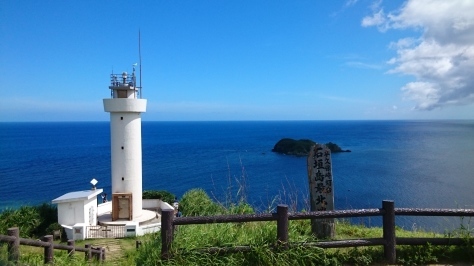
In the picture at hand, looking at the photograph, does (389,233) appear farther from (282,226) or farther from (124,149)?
(124,149)

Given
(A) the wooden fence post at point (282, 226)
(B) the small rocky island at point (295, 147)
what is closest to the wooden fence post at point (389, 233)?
(A) the wooden fence post at point (282, 226)

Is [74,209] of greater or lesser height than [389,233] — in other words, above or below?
below

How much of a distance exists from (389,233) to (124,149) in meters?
10.4

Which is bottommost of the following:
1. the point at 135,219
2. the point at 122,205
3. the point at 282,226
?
the point at 135,219

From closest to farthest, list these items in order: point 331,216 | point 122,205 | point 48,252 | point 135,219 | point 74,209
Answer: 1. point 331,216
2. point 48,252
3. point 74,209
4. point 122,205
5. point 135,219

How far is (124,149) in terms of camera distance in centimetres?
1210

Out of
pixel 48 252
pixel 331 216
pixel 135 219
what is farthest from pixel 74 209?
pixel 331 216

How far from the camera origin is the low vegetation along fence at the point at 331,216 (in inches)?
127

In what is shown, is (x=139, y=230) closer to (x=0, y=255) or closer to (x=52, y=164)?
(x=0, y=255)

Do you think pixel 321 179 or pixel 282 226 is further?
pixel 321 179

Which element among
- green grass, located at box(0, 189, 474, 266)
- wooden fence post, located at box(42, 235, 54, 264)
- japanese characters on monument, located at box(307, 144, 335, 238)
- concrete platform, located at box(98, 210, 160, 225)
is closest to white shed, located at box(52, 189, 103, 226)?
concrete platform, located at box(98, 210, 160, 225)

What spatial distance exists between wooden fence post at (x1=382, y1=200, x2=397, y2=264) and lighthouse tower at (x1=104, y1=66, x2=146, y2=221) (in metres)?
10.2

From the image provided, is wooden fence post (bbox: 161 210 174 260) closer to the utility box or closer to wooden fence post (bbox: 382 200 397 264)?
wooden fence post (bbox: 382 200 397 264)

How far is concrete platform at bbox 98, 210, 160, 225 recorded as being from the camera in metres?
Answer: 11.8
